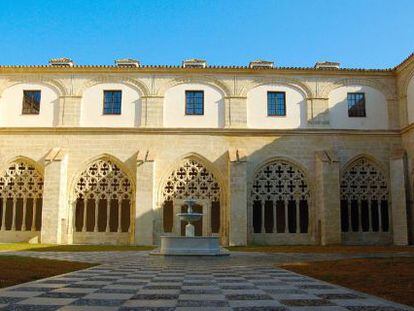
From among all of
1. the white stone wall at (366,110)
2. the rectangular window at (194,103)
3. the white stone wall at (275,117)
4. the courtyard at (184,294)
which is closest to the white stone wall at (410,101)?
the white stone wall at (366,110)

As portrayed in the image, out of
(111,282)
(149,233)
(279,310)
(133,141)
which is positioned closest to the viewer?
(279,310)

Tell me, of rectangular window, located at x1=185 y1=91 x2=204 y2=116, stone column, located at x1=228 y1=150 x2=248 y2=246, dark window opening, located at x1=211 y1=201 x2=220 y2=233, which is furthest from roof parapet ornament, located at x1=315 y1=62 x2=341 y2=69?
dark window opening, located at x1=211 y1=201 x2=220 y2=233

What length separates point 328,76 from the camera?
2655 cm

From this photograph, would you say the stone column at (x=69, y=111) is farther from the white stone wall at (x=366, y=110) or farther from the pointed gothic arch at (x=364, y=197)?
the pointed gothic arch at (x=364, y=197)

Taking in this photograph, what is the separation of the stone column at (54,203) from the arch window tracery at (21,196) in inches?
47.3

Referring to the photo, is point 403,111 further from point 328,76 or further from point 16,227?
point 16,227

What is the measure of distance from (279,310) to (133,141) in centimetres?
2096

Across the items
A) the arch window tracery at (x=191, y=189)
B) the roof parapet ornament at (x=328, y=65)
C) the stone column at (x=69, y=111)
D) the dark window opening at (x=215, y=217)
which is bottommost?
the dark window opening at (x=215, y=217)

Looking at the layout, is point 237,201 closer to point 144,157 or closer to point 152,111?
point 144,157

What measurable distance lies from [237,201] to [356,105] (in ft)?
28.6

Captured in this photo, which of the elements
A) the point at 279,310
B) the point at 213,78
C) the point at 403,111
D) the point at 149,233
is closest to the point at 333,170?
the point at 403,111

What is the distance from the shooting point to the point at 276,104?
26.4 meters

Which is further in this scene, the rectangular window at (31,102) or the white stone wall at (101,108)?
the rectangular window at (31,102)

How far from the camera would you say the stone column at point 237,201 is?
77.9ft
